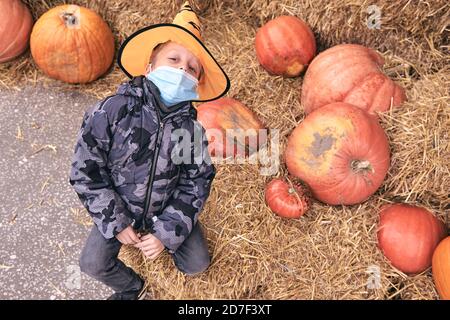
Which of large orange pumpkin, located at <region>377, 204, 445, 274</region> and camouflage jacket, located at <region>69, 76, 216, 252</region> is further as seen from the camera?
large orange pumpkin, located at <region>377, 204, 445, 274</region>

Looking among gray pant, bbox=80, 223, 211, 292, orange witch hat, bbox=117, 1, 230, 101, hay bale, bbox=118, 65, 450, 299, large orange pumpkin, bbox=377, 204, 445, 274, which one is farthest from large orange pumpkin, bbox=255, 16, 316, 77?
gray pant, bbox=80, 223, 211, 292

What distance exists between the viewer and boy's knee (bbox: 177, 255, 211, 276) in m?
3.06

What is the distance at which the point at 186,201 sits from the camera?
2.76m

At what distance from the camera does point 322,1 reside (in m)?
4.09

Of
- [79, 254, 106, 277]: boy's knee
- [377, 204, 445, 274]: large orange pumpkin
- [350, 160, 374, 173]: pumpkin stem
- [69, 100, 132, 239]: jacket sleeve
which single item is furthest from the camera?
[350, 160, 374, 173]: pumpkin stem

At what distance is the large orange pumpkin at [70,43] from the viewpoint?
4137 millimetres

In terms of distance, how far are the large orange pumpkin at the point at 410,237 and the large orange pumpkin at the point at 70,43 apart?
9.12 feet

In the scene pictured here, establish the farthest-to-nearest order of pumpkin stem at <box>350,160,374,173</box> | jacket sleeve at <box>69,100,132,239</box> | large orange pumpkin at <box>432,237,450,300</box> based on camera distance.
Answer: pumpkin stem at <box>350,160,374,173</box> < large orange pumpkin at <box>432,237,450,300</box> < jacket sleeve at <box>69,100,132,239</box>

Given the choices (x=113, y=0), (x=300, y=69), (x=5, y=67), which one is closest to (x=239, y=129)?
(x=300, y=69)

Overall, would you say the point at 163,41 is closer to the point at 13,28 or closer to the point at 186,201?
the point at 186,201

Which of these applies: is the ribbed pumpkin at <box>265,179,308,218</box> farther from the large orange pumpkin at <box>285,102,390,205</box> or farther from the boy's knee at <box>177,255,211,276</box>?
the boy's knee at <box>177,255,211,276</box>

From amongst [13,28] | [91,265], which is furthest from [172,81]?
[13,28]

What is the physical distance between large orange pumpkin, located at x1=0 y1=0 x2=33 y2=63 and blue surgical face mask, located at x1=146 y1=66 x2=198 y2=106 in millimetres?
2307
